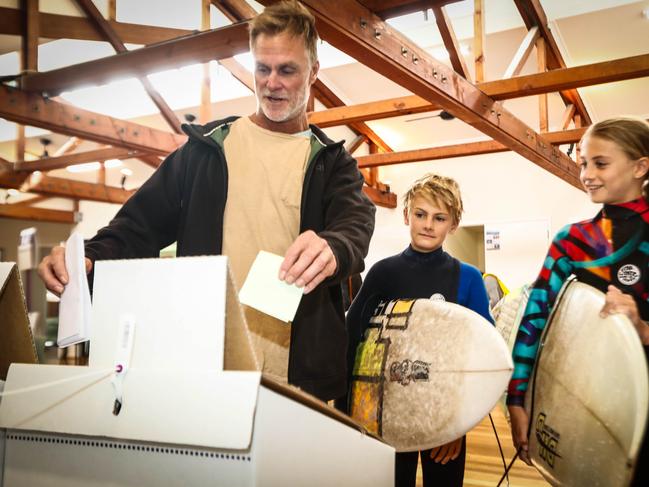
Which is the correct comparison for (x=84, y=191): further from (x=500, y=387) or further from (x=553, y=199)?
(x=500, y=387)

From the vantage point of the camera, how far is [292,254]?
2.61 ft

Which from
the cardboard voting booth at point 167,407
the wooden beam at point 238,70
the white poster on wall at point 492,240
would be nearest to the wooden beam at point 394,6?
the cardboard voting booth at point 167,407

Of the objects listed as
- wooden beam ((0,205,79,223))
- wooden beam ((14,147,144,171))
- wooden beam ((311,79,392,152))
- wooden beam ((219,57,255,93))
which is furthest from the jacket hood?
wooden beam ((0,205,79,223))

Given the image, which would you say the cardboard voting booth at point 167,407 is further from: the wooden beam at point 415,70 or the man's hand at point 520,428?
the wooden beam at point 415,70

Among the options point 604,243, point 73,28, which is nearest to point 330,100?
point 73,28

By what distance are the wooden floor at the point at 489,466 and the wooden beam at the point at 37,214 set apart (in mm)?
A: 9175

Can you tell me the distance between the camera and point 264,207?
1308 mm

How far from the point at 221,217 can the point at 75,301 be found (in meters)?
0.50

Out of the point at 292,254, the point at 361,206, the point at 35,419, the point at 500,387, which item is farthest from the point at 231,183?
the point at 500,387

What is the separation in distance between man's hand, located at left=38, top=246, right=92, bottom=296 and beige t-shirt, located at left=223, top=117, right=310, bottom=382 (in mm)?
451

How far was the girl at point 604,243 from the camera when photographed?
1.31 m

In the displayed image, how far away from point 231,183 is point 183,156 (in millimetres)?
147

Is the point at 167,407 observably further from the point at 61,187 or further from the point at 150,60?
the point at 61,187

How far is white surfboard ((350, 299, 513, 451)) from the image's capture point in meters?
1.42
